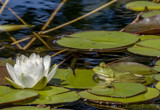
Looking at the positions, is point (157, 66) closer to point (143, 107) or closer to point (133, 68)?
point (133, 68)

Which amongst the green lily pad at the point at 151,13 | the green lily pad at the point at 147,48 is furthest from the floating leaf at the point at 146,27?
the green lily pad at the point at 151,13

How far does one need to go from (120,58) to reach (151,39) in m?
0.48

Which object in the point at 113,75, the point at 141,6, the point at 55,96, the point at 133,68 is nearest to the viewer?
the point at 55,96

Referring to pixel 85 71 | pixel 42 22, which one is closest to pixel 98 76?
pixel 85 71

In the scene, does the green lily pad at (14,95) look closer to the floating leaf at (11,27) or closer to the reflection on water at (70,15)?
the reflection on water at (70,15)

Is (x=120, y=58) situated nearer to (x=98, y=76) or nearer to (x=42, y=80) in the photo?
(x=98, y=76)

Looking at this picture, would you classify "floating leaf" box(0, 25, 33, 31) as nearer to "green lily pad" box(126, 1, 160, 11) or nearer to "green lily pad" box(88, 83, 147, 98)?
"green lily pad" box(126, 1, 160, 11)

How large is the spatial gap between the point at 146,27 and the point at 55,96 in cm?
170

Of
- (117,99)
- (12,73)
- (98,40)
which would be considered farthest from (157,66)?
(12,73)

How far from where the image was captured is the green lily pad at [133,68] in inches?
94.6

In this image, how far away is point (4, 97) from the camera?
6.40 feet

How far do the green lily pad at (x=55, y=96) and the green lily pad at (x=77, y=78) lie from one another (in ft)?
0.38

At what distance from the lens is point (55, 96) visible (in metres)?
2.02

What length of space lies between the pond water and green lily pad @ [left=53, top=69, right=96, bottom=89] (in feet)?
0.69
